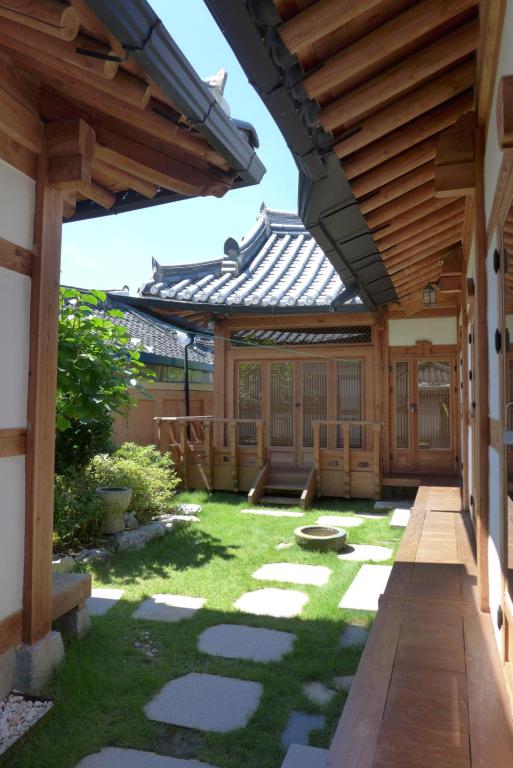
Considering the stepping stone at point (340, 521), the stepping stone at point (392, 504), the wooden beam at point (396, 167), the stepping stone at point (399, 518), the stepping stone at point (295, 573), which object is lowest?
the stepping stone at point (295, 573)

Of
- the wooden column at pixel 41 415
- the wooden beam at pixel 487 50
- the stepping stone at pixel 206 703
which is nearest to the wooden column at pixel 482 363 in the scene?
the wooden beam at pixel 487 50

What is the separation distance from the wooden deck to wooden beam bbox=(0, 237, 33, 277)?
7.75ft

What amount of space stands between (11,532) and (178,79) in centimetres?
217

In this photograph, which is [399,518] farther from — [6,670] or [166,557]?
[6,670]

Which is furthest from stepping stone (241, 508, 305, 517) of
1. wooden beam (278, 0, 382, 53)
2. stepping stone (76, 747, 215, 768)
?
wooden beam (278, 0, 382, 53)

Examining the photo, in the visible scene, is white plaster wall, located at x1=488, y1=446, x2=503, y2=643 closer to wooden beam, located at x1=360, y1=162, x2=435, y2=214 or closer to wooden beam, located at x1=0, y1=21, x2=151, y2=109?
wooden beam, located at x1=360, y1=162, x2=435, y2=214

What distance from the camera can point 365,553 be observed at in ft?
18.5

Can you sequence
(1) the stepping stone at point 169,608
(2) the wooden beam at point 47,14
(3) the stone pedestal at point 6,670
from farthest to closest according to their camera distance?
1. (1) the stepping stone at point 169,608
2. (3) the stone pedestal at point 6,670
3. (2) the wooden beam at point 47,14

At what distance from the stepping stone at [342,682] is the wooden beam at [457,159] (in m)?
2.55

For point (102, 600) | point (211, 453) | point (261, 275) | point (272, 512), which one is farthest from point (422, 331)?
point (102, 600)

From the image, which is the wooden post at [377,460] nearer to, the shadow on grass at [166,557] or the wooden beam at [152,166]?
the shadow on grass at [166,557]

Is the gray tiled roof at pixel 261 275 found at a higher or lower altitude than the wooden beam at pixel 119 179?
higher

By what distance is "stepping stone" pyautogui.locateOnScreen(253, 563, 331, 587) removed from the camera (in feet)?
15.8

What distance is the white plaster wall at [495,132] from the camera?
1722 mm
